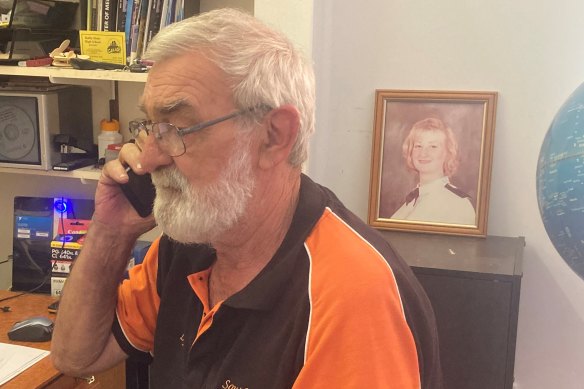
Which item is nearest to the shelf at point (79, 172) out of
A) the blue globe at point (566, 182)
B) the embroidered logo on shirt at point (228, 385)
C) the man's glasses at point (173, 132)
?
the man's glasses at point (173, 132)

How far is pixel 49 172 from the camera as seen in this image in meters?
2.02

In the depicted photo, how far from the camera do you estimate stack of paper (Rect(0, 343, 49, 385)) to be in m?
1.51

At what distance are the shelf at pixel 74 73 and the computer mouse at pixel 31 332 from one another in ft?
2.41

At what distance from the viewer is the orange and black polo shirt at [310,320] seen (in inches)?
36.2

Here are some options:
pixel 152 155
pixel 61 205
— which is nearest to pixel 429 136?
pixel 152 155

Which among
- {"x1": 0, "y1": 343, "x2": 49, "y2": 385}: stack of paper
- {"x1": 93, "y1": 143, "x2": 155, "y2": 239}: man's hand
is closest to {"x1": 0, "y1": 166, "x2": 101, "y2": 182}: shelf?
{"x1": 0, "y1": 343, "x2": 49, "y2": 385}: stack of paper

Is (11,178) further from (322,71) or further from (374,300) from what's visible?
(374,300)

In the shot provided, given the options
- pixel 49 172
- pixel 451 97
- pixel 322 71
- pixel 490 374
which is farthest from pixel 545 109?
pixel 49 172

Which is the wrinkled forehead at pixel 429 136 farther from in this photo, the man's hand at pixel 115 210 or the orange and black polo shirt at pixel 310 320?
the man's hand at pixel 115 210

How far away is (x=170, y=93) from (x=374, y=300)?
1.62ft

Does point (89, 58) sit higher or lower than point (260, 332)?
higher

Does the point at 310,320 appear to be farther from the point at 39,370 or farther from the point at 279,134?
the point at 39,370

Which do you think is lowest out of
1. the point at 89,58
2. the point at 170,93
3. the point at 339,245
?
the point at 339,245

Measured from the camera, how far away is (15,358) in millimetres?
1590
